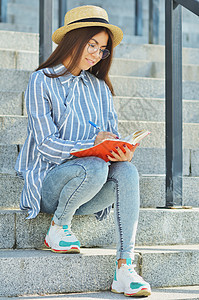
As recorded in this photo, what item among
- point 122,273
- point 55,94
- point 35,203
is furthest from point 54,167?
point 122,273

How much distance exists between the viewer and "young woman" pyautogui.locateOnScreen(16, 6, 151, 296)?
7.62 ft

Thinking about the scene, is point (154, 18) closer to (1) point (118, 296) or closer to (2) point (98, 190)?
(2) point (98, 190)

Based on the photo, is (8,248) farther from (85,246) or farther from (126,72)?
(126,72)

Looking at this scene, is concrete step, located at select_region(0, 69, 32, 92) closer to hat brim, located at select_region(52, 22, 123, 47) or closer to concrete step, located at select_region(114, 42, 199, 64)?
hat brim, located at select_region(52, 22, 123, 47)

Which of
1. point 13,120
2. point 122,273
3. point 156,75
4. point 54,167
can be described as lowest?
point 122,273

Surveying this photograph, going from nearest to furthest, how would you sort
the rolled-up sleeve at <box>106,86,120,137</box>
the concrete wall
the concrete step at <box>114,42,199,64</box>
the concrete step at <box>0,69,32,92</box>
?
the rolled-up sleeve at <box>106,86,120,137</box>, the concrete step at <box>0,69,32,92</box>, the concrete step at <box>114,42,199,64</box>, the concrete wall

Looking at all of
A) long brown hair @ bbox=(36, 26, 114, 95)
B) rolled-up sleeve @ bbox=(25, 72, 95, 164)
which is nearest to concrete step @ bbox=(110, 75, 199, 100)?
long brown hair @ bbox=(36, 26, 114, 95)

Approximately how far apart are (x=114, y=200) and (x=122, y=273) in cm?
33

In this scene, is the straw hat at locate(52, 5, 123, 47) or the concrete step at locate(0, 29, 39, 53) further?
the concrete step at locate(0, 29, 39, 53)

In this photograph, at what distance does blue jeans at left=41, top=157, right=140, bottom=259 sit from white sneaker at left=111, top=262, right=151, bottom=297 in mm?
60

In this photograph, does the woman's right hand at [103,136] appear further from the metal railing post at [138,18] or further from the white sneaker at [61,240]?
the metal railing post at [138,18]

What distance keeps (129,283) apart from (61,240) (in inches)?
14.7

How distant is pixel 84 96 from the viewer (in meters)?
2.69

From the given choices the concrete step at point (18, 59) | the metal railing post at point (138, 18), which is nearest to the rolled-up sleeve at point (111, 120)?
the concrete step at point (18, 59)
